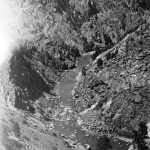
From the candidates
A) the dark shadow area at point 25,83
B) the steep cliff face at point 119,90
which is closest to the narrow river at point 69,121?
the steep cliff face at point 119,90

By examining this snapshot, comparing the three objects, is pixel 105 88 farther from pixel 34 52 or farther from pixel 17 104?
pixel 34 52

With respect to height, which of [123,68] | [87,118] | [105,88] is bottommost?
[87,118]

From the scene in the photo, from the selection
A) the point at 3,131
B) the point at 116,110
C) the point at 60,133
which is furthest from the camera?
the point at 116,110

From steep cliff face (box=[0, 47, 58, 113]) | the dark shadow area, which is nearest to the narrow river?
steep cliff face (box=[0, 47, 58, 113])

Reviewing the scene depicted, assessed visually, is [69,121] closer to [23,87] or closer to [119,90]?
[119,90]

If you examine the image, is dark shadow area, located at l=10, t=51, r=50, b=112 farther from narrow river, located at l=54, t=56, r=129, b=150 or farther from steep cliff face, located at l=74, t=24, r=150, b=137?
steep cliff face, located at l=74, t=24, r=150, b=137

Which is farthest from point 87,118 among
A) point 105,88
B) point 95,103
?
point 105,88

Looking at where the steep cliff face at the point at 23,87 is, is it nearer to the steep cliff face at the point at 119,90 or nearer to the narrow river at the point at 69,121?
the narrow river at the point at 69,121
